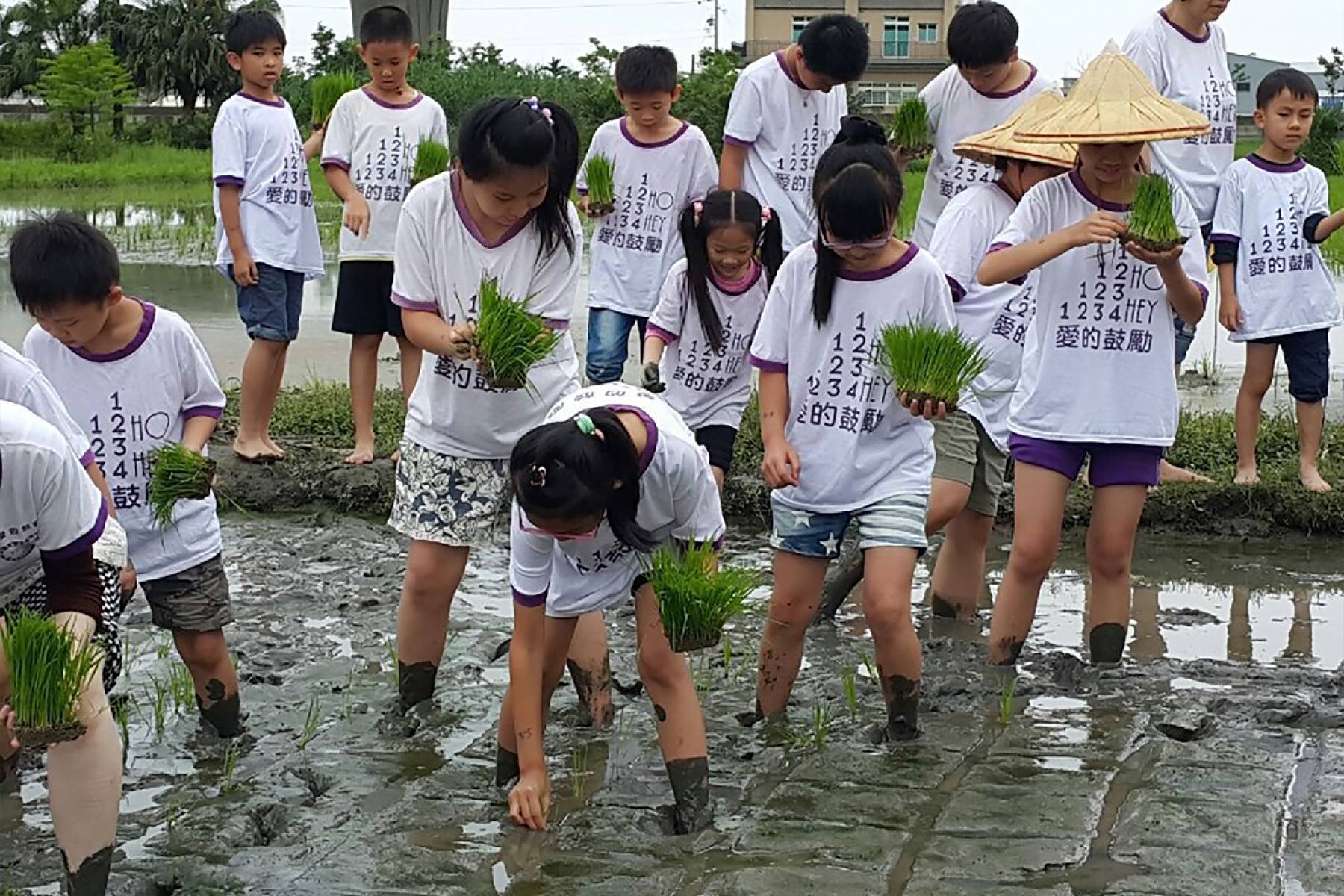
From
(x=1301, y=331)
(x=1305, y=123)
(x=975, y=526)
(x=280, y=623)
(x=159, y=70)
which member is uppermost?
(x=159, y=70)

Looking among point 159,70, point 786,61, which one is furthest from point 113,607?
point 159,70

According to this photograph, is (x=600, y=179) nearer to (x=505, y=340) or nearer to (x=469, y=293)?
(x=469, y=293)

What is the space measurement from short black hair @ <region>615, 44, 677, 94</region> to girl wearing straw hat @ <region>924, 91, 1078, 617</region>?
1.70 meters

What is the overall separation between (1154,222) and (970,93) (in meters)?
2.07

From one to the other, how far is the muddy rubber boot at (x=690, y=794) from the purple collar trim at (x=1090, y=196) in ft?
6.90

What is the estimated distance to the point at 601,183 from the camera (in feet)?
24.3

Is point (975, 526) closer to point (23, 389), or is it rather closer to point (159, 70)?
point (23, 389)

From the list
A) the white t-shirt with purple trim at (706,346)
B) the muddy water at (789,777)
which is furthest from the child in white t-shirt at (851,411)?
the white t-shirt with purple trim at (706,346)

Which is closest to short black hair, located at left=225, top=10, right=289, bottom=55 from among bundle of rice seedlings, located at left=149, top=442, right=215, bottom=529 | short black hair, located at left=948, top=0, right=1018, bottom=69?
short black hair, located at left=948, top=0, right=1018, bottom=69

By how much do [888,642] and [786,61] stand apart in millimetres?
3093

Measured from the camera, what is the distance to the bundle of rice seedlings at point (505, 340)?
4672mm

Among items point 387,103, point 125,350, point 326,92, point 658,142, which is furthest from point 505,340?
point 326,92

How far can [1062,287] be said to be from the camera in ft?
17.5

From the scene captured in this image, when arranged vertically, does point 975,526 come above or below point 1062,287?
below
